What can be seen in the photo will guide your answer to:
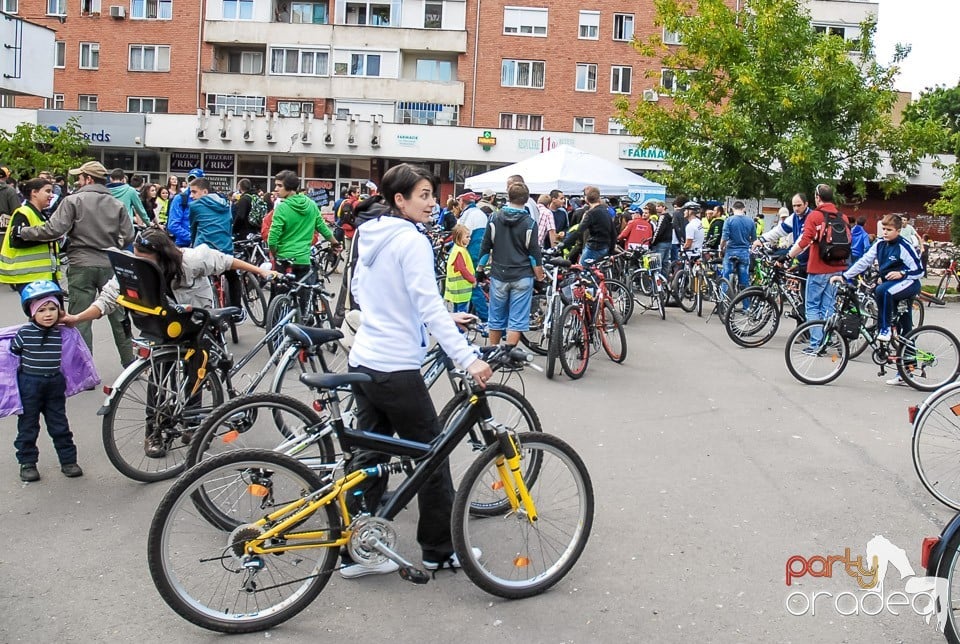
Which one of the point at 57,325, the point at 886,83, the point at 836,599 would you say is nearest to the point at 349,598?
the point at 836,599

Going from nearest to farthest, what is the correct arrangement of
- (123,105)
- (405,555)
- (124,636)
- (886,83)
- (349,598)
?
1. (124,636)
2. (349,598)
3. (405,555)
4. (886,83)
5. (123,105)

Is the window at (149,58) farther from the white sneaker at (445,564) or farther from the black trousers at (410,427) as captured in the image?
the white sneaker at (445,564)

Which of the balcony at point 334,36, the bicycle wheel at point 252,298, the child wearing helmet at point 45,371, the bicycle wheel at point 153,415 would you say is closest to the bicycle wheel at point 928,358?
the bicycle wheel at point 153,415

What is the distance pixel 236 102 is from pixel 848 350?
40057 millimetres

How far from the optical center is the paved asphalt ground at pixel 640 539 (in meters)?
4.28

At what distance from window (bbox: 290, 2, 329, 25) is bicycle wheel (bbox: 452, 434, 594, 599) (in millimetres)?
45438

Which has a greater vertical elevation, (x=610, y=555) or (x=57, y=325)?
(x=57, y=325)

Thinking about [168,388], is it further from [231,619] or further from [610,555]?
[610,555]

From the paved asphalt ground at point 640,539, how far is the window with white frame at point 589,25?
39203 mm

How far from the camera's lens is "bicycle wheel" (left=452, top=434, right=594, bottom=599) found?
446 cm

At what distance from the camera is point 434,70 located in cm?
4647

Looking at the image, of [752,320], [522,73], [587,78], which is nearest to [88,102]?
[522,73]

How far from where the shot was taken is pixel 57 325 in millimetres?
6051

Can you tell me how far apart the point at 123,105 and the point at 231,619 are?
4690 centimetres
